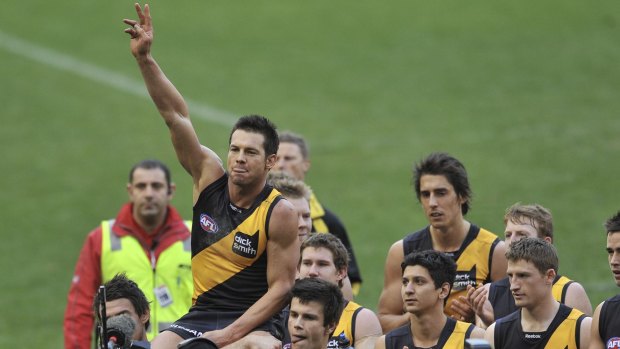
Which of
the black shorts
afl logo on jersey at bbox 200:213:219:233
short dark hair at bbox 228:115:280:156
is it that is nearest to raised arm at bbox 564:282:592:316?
the black shorts

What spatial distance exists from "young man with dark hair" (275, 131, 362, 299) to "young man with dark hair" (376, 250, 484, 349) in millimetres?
3278

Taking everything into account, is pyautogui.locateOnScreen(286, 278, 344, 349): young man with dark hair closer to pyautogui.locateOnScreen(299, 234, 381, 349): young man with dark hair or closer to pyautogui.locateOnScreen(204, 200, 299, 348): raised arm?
pyautogui.locateOnScreen(204, 200, 299, 348): raised arm

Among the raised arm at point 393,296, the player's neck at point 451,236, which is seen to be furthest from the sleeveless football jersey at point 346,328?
the player's neck at point 451,236

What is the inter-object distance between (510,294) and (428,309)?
3.92 ft

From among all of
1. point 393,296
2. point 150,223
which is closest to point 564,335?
point 393,296

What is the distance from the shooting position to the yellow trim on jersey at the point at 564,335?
939 cm

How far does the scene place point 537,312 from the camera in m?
9.50

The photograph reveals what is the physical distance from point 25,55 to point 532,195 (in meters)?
13.8

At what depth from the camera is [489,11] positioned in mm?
32594

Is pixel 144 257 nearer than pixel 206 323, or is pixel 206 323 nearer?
pixel 206 323

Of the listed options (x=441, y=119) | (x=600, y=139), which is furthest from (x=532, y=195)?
(x=441, y=119)

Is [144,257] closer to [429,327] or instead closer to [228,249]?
[228,249]

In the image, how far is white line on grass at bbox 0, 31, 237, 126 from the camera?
2927 centimetres

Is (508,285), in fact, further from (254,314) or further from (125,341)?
(125,341)
